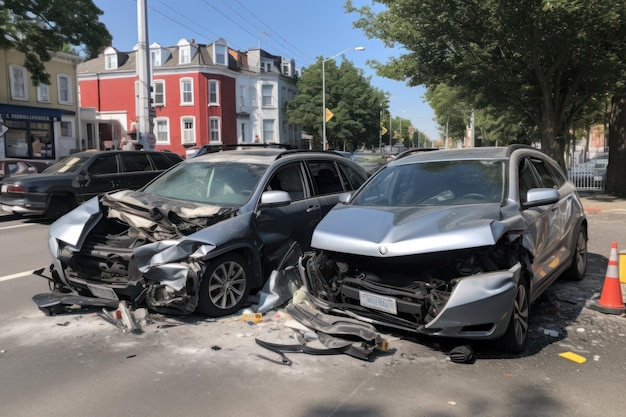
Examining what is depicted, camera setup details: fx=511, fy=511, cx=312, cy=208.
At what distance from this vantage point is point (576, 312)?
5199 millimetres

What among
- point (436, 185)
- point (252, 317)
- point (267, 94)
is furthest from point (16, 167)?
point (267, 94)

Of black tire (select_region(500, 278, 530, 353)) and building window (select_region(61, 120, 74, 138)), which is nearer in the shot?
black tire (select_region(500, 278, 530, 353))

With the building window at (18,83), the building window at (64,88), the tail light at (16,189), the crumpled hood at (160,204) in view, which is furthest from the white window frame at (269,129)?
the crumpled hood at (160,204)

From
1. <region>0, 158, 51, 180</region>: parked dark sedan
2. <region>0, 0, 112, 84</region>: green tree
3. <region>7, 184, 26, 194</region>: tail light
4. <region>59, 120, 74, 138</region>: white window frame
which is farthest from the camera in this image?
<region>59, 120, 74, 138</region>: white window frame

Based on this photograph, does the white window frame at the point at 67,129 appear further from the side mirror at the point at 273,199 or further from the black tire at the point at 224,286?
the black tire at the point at 224,286

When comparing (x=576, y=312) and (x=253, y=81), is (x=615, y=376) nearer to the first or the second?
(x=576, y=312)

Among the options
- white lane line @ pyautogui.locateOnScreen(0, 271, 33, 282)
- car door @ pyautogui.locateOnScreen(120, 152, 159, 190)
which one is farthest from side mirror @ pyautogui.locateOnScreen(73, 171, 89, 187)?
white lane line @ pyautogui.locateOnScreen(0, 271, 33, 282)

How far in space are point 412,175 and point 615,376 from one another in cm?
260

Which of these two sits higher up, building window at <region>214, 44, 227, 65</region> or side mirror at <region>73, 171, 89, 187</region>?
building window at <region>214, 44, 227, 65</region>

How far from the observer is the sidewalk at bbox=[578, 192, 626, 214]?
559 inches

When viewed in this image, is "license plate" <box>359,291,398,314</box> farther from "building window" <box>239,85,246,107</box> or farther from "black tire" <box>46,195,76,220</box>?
"building window" <box>239,85,246,107</box>

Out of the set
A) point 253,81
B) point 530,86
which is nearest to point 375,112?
point 253,81

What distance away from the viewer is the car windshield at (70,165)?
1182 centimetres

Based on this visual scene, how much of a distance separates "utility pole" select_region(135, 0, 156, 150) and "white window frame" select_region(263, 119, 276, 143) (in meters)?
28.6
